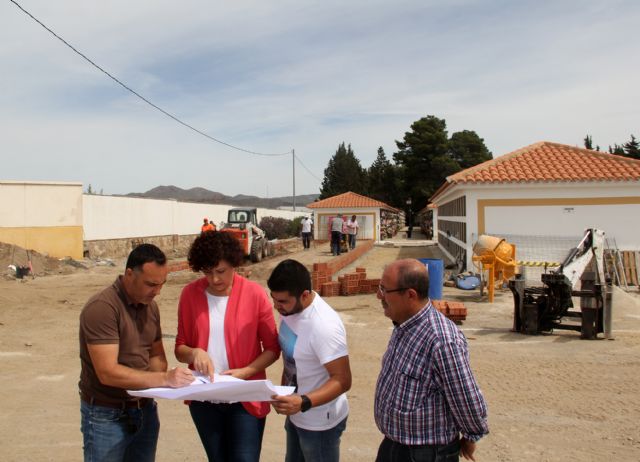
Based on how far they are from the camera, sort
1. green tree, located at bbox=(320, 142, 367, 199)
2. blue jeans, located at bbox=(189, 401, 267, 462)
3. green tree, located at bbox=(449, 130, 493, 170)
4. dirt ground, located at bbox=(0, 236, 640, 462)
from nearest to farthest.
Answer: blue jeans, located at bbox=(189, 401, 267, 462), dirt ground, located at bbox=(0, 236, 640, 462), green tree, located at bbox=(449, 130, 493, 170), green tree, located at bbox=(320, 142, 367, 199)

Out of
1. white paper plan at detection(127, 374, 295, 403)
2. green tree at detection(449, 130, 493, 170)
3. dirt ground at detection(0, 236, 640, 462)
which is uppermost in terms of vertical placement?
green tree at detection(449, 130, 493, 170)

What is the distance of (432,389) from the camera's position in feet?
7.78

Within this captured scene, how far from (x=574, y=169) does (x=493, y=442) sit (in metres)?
13.1

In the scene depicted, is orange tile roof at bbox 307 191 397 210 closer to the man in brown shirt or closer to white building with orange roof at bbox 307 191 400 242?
white building with orange roof at bbox 307 191 400 242

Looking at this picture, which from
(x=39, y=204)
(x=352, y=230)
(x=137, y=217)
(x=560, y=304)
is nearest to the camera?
(x=560, y=304)

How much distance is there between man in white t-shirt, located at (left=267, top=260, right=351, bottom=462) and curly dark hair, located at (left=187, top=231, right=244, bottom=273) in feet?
1.17

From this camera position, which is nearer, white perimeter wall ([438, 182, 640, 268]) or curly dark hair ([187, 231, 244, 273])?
curly dark hair ([187, 231, 244, 273])

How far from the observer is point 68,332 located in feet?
31.5

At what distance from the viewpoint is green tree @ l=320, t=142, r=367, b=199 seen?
233ft

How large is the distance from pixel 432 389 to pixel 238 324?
1.05m

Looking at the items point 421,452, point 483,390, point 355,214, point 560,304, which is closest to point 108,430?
point 421,452

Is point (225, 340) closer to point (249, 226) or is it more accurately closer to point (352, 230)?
point (249, 226)

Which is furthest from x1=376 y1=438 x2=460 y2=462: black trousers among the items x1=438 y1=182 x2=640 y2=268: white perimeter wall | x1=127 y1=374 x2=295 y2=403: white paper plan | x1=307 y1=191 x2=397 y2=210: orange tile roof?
x1=307 y1=191 x2=397 y2=210: orange tile roof

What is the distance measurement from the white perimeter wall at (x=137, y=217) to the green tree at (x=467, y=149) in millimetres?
32586
